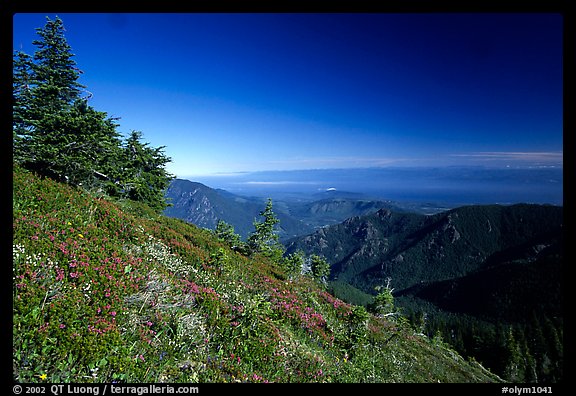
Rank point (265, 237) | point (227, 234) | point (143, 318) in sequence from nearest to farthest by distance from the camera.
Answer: point (143, 318) → point (265, 237) → point (227, 234)

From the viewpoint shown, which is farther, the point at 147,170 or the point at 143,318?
the point at 147,170

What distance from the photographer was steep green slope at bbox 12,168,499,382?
3.69 meters

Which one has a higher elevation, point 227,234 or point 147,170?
point 147,170

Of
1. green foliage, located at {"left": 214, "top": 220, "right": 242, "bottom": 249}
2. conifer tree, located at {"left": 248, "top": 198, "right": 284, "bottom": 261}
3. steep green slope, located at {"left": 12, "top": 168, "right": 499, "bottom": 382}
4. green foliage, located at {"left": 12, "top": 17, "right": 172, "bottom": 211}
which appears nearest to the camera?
steep green slope, located at {"left": 12, "top": 168, "right": 499, "bottom": 382}

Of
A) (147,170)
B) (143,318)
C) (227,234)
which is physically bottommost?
(227,234)

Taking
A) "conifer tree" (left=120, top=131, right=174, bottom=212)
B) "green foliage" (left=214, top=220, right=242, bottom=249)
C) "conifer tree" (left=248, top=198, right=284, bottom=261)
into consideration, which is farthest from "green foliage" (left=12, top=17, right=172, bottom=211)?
"conifer tree" (left=248, top=198, right=284, bottom=261)

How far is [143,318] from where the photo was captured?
5043mm

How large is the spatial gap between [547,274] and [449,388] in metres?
244

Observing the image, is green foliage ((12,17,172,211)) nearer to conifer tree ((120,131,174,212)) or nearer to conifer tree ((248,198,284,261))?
conifer tree ((120,131,174,212))

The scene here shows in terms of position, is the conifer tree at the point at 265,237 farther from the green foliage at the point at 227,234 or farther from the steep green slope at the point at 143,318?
the steep green slope at the point at 143,318

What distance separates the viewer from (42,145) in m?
11.4

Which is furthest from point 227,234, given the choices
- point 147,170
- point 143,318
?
point 143,318

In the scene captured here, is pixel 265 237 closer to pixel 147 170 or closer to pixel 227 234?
pixel 227 234
